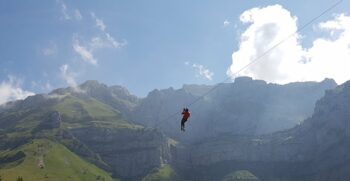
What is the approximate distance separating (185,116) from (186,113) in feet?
2.13

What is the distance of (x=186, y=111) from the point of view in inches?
3834

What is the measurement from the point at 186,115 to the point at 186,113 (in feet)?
1.30

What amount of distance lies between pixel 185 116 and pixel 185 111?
1.02 meters

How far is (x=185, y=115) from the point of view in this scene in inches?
3851

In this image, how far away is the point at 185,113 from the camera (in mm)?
97688

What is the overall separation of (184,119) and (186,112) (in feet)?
5.26

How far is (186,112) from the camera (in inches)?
3839

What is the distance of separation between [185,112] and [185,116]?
2.65 ft

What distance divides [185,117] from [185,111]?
120 cm

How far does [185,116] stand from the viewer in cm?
9775

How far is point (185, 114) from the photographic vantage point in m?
97.8

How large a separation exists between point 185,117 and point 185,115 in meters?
0.39

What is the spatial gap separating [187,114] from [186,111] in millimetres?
632

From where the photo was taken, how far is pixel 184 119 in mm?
98188
